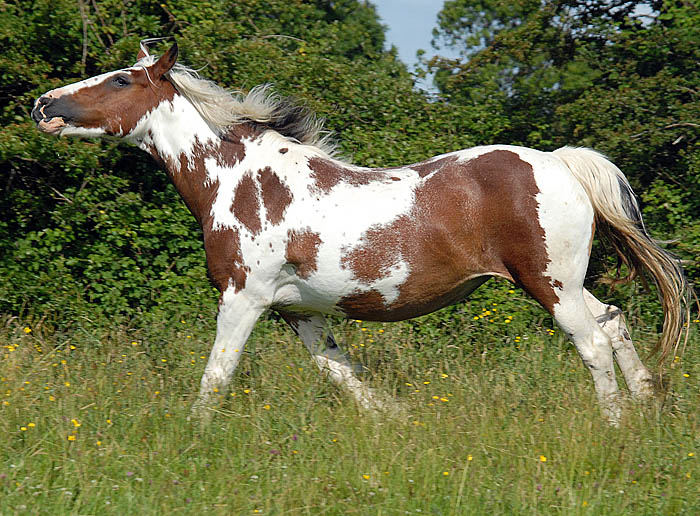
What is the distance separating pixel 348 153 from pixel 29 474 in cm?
442

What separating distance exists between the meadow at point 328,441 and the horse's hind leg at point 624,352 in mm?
153

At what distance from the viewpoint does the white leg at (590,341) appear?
14.5ft

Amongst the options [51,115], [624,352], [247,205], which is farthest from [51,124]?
[624,352]

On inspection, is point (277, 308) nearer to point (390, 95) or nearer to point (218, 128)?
point (218, 128)

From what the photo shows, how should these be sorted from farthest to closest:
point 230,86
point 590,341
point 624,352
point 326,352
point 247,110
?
point 230,86 → point 326,352 → point 247,110 → point 624,352 → point 590,341

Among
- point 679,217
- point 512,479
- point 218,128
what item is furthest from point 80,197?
point 679,217

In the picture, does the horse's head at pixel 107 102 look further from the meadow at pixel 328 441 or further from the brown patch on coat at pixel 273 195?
the meadow at pixel 328 441

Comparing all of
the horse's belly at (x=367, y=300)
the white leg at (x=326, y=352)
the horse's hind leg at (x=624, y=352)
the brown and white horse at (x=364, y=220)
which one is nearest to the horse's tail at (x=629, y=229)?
the brown and white horse at (x=364, y=220)

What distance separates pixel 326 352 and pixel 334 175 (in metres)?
1.16

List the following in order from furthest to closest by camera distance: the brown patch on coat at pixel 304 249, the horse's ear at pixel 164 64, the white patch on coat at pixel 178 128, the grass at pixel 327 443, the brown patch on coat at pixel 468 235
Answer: the white patch on coat at pixel 178 128, the horse's ear at pixel 164 64, the brown patch on coat at pixel 304 249, the brown patch on coat at pixel 468 235, the grass at pixel 327 443

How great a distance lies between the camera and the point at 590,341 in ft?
14.6

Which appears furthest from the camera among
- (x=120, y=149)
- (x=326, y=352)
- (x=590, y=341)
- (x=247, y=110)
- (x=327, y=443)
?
(x=120, y=149)

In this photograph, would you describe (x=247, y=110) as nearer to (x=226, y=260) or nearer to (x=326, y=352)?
(x=226, y=260)

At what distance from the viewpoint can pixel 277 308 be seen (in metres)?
4.85
